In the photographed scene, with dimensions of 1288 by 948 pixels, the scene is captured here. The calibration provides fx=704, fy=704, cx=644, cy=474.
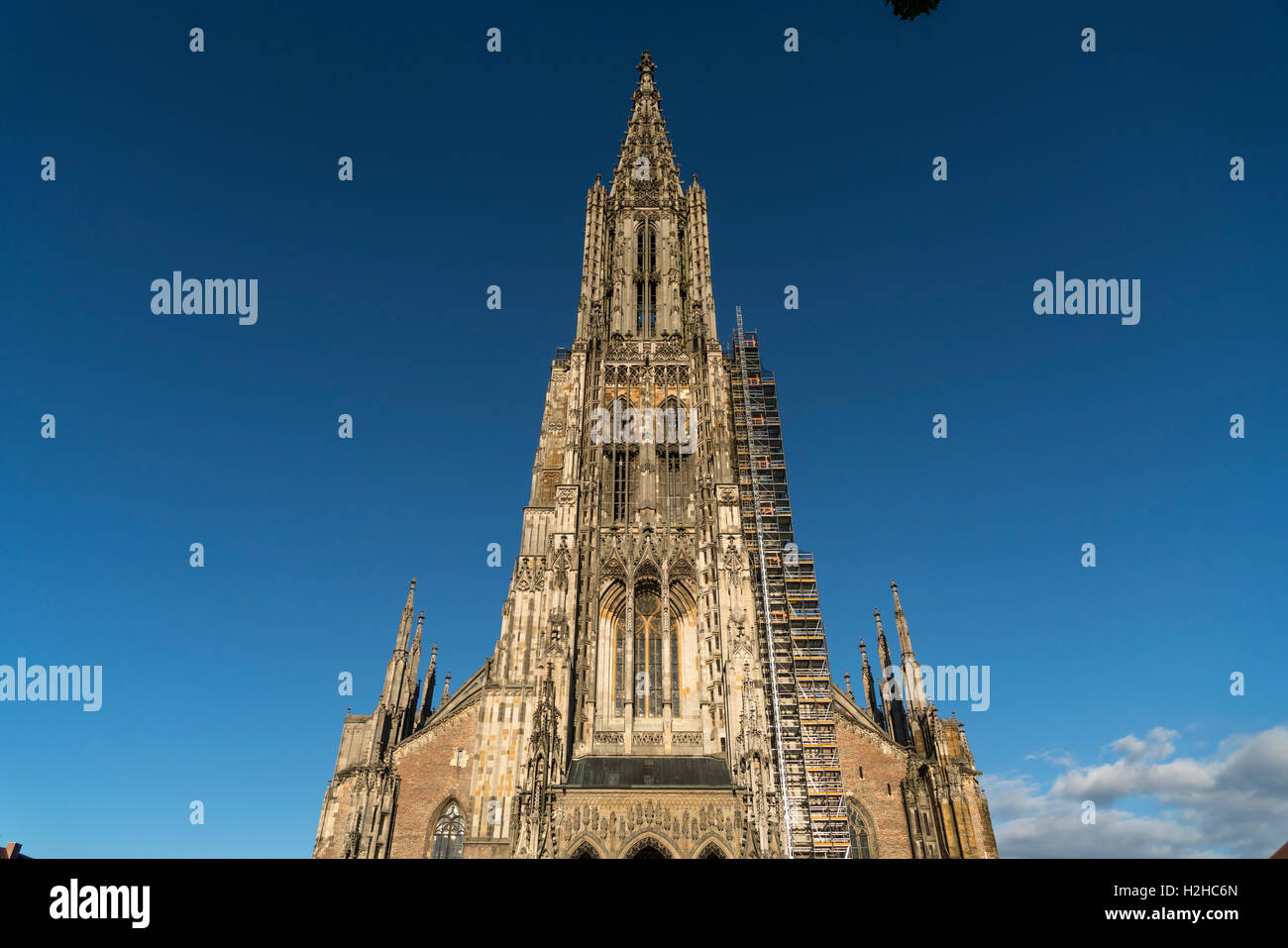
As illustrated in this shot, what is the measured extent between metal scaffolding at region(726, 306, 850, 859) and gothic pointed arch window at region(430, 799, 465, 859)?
1446 cm

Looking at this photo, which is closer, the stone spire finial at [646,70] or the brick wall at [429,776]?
the brick wall at [429,776]

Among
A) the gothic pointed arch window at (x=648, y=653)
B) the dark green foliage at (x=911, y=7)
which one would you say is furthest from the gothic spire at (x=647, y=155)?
the dark green foliage at (x=911, y=7)

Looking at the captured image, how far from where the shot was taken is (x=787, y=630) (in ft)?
119

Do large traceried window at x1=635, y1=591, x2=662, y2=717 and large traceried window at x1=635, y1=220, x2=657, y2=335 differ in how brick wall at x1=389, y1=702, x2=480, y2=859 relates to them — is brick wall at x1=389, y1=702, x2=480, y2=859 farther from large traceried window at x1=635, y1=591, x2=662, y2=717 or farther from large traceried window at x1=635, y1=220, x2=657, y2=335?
large traceried window at x1=635, y1=220, x2=657, y2=335

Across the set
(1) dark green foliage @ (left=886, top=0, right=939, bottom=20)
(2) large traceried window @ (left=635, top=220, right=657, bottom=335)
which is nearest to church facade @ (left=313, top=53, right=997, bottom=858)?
(2) large traceried window @ (left=635, top=220, right=657, bottom=335)

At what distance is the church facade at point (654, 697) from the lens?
1101 inches

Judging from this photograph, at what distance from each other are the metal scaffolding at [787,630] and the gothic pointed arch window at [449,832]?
14.5 meters

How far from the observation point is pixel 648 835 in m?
27.3

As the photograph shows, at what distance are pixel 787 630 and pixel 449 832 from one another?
733 inches

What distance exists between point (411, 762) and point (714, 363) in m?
25.7

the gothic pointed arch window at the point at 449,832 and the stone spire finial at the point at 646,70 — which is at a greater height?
the stone spire finial at the point at 646,70

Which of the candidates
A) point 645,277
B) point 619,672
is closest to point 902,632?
point 619,672
